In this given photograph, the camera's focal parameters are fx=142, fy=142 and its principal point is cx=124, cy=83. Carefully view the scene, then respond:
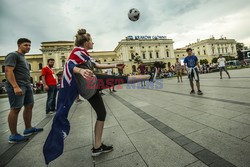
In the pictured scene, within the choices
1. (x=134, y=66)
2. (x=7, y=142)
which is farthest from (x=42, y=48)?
(x=7, y=142)

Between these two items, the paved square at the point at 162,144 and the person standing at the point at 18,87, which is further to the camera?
the person standing at the point at 18,87

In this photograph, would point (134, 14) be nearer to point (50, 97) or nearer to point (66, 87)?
point (50, 97)

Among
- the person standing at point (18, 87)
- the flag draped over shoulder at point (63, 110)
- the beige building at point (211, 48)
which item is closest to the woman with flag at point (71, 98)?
the flag draped over shoulder at point (63, 110)

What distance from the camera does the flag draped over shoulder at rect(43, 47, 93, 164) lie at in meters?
1.50

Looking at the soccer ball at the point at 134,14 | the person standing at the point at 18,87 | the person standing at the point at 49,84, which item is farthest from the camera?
the soccer ball at the point at 134,14

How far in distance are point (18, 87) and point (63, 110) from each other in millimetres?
1391

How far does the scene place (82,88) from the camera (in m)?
1.66

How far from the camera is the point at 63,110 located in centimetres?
155

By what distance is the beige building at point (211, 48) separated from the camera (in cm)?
6588

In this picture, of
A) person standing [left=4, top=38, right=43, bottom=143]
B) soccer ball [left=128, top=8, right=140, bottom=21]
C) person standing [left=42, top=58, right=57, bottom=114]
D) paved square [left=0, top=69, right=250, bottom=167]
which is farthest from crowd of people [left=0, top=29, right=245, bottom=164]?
soccer ball [left=128, top=8, right=140, bottom=21]

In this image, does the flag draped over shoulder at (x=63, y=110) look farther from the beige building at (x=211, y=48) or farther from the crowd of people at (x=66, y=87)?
the beige building at (x=211, y=48)

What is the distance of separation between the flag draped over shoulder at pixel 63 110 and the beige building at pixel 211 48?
68.5 metres

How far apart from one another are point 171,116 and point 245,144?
1357mm

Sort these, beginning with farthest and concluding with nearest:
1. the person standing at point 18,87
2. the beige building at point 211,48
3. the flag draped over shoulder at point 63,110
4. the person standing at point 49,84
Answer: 1. the beige building at point 211,48
2. the person standing at point 49,84
3. the person standing at point 18,87
4. the flag draped over shoulder at point 63,110
